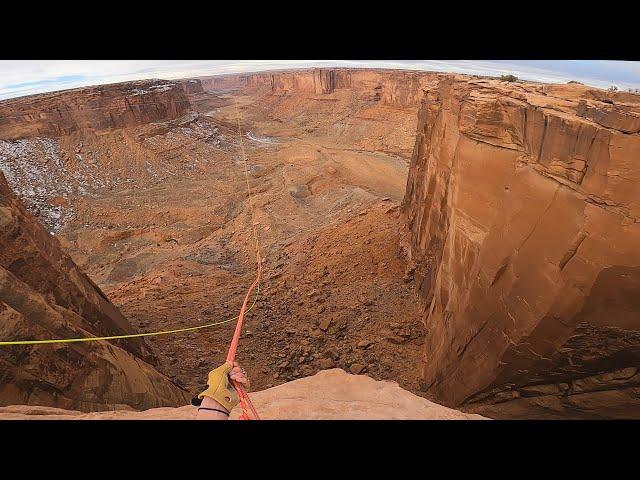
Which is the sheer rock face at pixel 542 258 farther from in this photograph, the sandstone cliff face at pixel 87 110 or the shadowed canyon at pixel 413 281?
the sandstone cliff face at pixel 87 110

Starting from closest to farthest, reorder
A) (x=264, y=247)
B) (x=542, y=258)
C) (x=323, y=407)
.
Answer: (x=323, y=407), (x=542, y=258), (x=264, y=247)

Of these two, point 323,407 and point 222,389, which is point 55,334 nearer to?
point 222,389

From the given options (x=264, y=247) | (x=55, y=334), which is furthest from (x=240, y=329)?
(x=264, y=247)

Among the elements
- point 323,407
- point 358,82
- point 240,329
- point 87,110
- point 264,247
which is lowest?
point 264,247

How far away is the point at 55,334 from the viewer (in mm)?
4441

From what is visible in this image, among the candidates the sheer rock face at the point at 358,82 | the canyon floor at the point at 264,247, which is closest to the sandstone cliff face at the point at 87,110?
the canyon floor at the point at 264,247

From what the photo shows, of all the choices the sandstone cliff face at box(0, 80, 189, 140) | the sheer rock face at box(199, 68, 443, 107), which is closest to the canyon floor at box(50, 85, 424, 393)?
the sandstone cliff face at box(0, 80, 189, 140)

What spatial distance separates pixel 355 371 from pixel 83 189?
22.6 metres

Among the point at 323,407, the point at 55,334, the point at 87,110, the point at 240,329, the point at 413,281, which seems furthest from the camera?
the point at 87,110

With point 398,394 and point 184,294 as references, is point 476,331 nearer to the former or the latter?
point 398,394

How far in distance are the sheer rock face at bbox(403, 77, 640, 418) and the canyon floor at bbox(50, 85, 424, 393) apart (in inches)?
81.9

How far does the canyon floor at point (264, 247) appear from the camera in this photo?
317 inches

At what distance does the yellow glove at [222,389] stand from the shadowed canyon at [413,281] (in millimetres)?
813

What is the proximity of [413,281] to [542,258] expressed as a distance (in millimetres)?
5116
